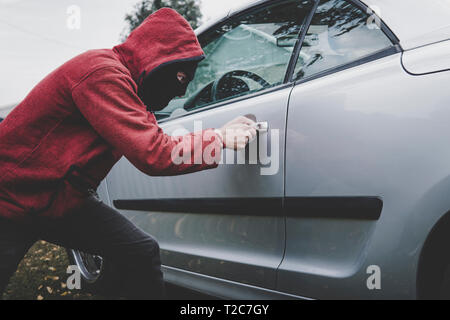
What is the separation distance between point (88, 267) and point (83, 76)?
1823 mm

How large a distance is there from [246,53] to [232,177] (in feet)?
2.44

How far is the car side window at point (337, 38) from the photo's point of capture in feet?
4.92

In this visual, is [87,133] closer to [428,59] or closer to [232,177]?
[232,177]

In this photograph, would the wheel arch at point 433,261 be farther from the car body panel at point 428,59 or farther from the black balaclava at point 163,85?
the black balaclava at point 163,85

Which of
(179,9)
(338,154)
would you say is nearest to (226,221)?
(338,154)

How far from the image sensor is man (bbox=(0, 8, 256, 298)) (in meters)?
1.23

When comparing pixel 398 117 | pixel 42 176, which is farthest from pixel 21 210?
pixel 398 117

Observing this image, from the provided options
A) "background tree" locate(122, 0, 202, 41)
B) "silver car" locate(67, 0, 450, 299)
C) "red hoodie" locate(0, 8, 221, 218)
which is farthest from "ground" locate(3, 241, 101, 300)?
"background tree" locate(122, 0, 202, 41)

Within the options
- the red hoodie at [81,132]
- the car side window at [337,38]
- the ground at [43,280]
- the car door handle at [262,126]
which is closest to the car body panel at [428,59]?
the car side window at [337,38]

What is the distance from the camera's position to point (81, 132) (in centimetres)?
132

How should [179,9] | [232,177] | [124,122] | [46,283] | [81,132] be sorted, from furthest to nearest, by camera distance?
1. [179,9]
2. [46,283]
3. [232,177]
4. [81,132]
5. [124,122]

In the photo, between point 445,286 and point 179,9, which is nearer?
point 445,286

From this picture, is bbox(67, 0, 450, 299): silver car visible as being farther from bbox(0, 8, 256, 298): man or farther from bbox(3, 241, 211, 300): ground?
bbox(3, 241, 211, 300): ground

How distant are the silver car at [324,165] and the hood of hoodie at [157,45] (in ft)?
1.46
